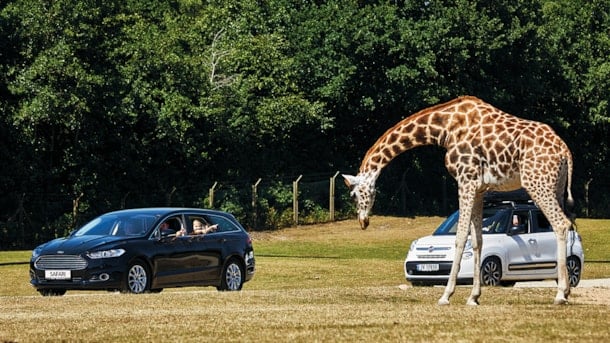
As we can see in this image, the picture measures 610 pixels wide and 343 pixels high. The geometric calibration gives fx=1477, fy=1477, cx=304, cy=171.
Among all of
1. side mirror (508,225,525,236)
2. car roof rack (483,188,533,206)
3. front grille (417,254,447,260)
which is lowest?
front grille (417,254,447,260)

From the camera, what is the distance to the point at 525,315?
1777 cm

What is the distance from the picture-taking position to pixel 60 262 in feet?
84.0

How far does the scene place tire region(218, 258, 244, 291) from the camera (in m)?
27.6

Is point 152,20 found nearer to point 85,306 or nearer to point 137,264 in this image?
point 137,264

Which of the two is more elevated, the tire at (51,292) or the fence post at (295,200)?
the fence post at (295,200)

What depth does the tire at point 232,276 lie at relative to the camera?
90.4 feet

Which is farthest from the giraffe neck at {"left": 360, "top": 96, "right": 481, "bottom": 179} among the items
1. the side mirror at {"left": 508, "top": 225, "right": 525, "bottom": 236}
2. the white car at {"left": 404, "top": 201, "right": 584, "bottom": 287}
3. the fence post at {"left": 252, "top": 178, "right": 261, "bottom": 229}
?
the fence post at {"left": 252, "top": 178, "right": 261, "bottom": 229}

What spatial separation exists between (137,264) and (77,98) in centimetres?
2284

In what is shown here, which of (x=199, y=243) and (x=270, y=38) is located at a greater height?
(x=270, y=38)

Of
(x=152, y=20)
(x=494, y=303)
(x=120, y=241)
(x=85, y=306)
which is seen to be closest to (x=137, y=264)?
(x=120, y=241)

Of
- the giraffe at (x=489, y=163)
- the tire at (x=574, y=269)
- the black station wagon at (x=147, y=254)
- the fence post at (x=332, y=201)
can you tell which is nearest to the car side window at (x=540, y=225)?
the tire at (x=574, y=269)

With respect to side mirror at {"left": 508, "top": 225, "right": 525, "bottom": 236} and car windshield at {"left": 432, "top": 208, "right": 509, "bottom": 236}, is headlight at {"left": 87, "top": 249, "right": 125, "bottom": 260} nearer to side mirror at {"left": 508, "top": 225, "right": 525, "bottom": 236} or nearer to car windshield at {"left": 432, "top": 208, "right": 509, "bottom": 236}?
car windshield at {"left": 432, "top": 208, "right": 509, "bottom": 236}

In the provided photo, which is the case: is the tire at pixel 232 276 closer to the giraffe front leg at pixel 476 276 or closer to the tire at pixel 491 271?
the tire at pixel 491 271

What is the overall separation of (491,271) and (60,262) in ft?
27.6
